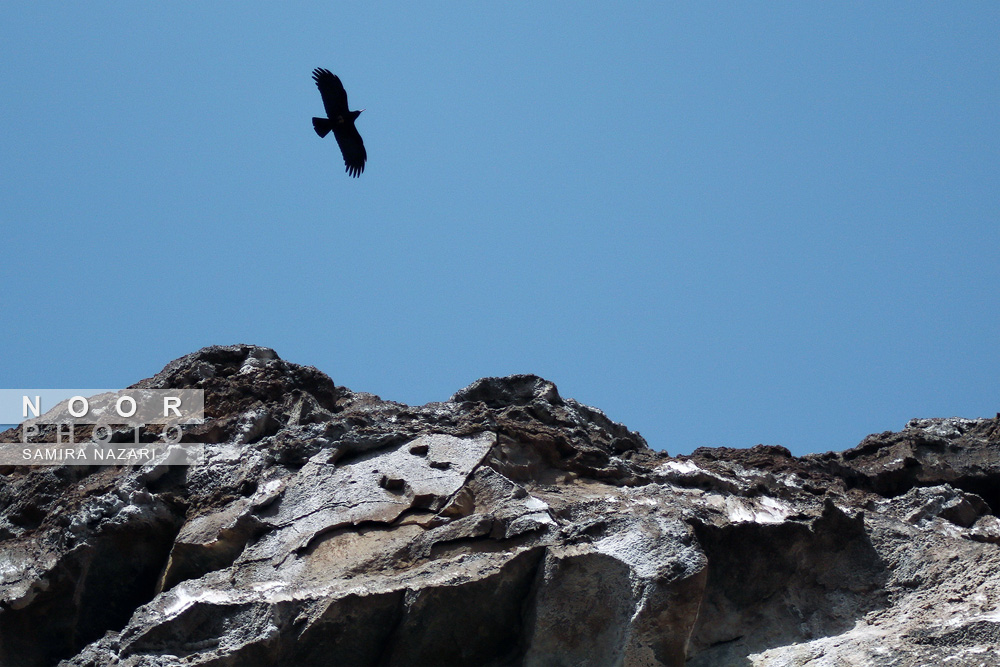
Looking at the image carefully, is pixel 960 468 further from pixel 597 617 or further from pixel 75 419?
pixel 75 419

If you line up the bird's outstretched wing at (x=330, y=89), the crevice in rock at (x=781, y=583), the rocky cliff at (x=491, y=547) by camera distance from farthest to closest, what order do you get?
the bird's outstretched wing at (x=330, y=89) < the crevice in rock at (x=781, y=583) < the rocky cliff at (x=491, y=547)

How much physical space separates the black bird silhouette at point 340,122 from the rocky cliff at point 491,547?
4387 mm

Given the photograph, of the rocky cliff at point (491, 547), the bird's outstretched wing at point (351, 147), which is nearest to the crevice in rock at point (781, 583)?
the rocky cliff at point (491, 547)

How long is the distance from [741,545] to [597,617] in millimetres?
1592

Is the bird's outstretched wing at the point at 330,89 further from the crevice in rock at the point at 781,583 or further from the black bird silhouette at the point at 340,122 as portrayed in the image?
the crevice in rock at the point at 781,583

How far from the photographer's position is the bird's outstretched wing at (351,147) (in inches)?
547

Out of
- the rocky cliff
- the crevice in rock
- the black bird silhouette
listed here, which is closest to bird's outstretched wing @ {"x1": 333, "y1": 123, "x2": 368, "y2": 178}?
the black bird silhouette

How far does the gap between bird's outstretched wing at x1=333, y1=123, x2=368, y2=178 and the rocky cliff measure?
4377 millimetres

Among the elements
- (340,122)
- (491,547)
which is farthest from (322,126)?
(491,547)

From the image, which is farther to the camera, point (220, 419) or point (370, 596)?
point (220, 419)

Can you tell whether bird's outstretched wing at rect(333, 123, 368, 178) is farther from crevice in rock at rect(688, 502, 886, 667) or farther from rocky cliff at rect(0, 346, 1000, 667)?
crevice in rock at rect(688, 502, 886, 667)

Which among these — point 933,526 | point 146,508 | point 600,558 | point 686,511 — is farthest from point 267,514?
point 933,526

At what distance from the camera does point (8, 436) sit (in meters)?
11.0

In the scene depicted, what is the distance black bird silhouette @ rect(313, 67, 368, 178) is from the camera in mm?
13484
